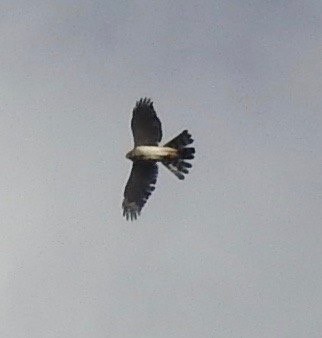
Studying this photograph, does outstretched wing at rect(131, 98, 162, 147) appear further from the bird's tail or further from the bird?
the bird's tail

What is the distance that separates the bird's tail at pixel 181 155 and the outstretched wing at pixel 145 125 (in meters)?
1.64

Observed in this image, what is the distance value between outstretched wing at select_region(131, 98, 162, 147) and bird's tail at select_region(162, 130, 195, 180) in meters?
1.64

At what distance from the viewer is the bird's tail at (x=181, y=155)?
25031 millimetres

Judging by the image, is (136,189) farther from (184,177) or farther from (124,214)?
(184,177)

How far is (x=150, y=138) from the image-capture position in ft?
88.9

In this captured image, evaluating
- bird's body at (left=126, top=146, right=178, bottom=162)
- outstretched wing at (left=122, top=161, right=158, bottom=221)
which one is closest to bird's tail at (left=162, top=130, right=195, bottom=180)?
bird's body at (left=126, top=146, right=178, bottom=162)

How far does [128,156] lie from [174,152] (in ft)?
8.95

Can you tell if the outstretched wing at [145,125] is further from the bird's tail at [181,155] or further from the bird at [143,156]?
the bird's tail at [181,155]

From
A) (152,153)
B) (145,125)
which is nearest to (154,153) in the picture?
(152,153)

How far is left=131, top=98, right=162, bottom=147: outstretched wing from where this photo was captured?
27141 millimetres

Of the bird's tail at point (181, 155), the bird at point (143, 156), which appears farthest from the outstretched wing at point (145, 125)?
the bird's tail at point (181, 155)

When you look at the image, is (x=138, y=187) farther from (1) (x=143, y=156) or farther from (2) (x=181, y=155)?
(2) (x=181, y=155)

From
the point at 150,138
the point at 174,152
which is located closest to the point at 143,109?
the point at 150,138

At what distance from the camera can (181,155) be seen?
82.4 ft
